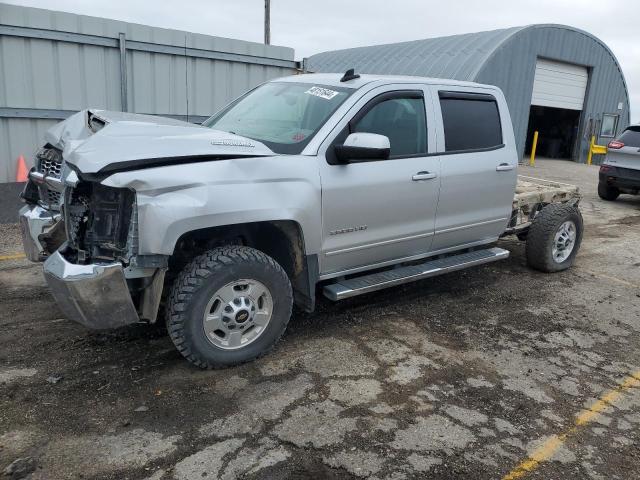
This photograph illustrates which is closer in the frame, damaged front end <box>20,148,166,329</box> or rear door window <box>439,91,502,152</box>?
damaged front end <box>20,148,166,329</box>

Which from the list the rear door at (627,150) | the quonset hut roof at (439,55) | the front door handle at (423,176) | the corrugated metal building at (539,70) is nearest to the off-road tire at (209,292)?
the front door handle at (423,176)

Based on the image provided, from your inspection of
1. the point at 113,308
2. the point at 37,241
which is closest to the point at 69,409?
the point at 113,308

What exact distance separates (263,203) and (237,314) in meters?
0.74

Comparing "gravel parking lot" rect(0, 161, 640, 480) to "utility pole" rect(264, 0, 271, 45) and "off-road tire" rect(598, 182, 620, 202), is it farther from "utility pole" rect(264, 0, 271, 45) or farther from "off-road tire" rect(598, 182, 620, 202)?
"utility pole" rect(264, 0, 271, 45)

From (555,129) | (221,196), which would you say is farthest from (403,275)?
(555,129)

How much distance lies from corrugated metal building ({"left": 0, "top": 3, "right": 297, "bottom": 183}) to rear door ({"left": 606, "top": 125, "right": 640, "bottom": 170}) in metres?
6.92

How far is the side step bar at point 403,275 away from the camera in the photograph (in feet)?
13.6

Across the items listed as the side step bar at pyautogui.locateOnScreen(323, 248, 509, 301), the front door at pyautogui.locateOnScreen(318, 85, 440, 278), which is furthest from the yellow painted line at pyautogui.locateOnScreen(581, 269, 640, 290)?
the front door at pyautogui.locateOnScreen(318, 85, 440, 278)

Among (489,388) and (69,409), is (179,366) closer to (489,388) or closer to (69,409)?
(69,409)

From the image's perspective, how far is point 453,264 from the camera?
496cm

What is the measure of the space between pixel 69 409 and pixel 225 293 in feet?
3.60

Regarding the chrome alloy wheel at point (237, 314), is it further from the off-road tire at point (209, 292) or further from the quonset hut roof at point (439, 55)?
the quonset hut roof at point (439, 55)

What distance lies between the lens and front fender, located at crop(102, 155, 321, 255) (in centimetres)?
313

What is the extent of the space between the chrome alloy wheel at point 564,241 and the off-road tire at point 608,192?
662 cm
